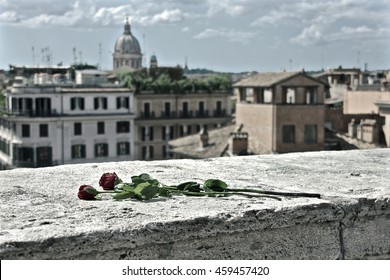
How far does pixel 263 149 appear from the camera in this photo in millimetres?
27078

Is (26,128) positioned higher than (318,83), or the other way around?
(318,83)

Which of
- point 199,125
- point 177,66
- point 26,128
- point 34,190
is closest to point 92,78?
point 26,128

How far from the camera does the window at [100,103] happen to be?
3691cm

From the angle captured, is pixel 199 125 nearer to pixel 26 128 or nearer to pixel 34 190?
pixel 26 128

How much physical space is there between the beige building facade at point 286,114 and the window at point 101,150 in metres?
11.4

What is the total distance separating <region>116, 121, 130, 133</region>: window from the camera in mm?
38500

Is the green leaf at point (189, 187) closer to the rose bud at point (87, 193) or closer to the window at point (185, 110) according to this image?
the rose bud at point (87, 193)

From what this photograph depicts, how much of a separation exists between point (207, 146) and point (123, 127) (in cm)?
1334

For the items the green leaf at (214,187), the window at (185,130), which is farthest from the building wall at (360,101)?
the green leaf at (214,187)

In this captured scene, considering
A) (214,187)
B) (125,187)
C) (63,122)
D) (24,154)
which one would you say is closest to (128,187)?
(125,187)

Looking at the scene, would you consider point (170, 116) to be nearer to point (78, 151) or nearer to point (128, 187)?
point (78, 151)

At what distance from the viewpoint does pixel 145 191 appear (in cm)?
234

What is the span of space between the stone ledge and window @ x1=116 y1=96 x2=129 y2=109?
3526 cm
